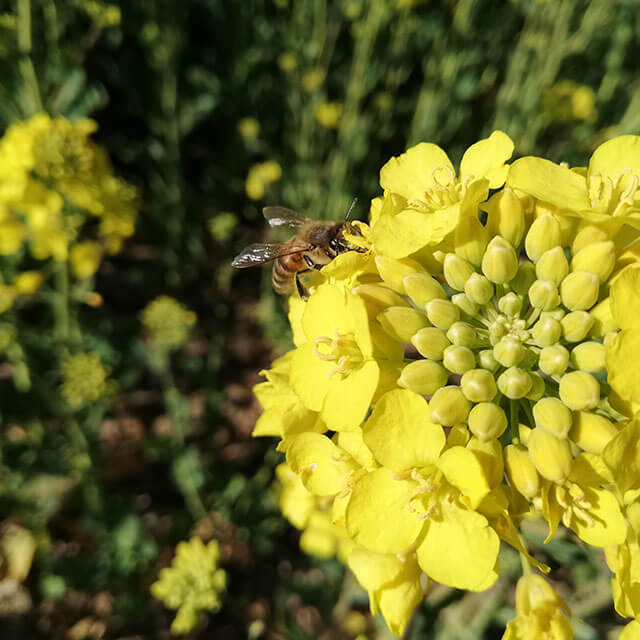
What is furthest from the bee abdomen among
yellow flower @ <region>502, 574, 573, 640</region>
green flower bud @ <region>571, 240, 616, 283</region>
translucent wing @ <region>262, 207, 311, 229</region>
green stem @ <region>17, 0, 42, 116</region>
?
green stem @ <region>17, 0, 42, 116</region>

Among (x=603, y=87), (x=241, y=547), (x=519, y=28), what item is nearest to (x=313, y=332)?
(x=241, y=547)

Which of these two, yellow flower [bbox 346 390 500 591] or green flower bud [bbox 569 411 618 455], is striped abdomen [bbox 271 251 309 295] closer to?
yellow flower [bbox 346 390 500 591]

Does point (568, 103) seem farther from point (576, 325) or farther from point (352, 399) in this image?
point (352, 399)

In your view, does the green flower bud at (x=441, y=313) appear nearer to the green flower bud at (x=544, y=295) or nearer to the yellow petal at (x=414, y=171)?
the green flower bud at (x=544, y=295)

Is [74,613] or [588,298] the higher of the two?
[588,298]

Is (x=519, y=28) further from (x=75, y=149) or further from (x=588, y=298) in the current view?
(x=588, y=298)

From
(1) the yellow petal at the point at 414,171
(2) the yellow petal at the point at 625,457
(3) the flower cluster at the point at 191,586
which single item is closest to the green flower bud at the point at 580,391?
(2) the yellow petal at the point at 625,457

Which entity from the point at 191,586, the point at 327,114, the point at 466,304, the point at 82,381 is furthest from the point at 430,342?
the point at 327,114
